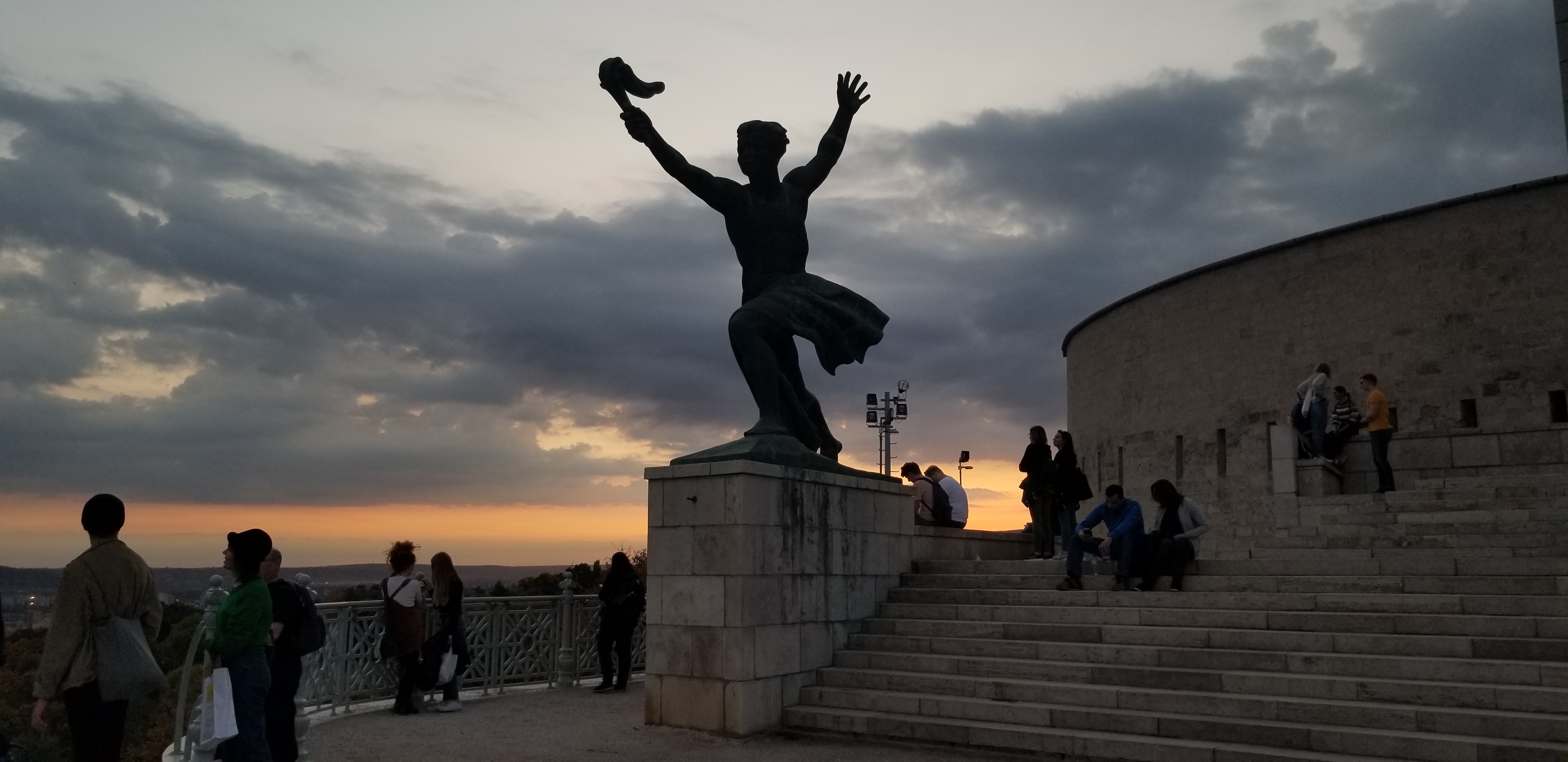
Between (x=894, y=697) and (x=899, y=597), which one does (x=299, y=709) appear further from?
(x=899, y=597)

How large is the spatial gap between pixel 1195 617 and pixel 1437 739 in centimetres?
207

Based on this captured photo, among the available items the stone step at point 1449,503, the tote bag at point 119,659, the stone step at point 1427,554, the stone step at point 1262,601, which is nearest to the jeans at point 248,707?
the tote bag at point 119,659

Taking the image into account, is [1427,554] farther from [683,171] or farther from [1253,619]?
Answer: [683,171]

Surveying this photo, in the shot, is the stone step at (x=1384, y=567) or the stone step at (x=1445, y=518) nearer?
the stone step at (x=1384, y=567)

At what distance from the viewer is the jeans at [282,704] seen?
564 centimetres

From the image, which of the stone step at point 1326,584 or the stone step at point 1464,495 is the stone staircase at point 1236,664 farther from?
the stone step at point 1464,495

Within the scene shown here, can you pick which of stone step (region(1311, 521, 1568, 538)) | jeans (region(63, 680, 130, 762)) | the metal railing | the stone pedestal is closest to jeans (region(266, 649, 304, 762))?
the metal railing

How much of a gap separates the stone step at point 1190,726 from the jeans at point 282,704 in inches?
139

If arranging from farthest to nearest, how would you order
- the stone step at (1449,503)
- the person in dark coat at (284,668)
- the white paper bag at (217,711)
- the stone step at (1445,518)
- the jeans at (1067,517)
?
the stone step at (1449,503), the stone step at (1445,518), the jeans at (1067,517), the person in dark coat at (284,668), the white paper bag at (217,711)

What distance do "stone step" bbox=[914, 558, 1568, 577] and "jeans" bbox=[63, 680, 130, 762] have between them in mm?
7204

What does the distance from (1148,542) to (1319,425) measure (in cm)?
848

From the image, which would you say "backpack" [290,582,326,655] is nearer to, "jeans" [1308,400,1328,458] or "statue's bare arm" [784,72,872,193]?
"statue's bare arm" [784,72,872,193]

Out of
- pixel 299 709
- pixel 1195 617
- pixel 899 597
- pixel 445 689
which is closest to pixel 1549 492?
pixel 1195 617

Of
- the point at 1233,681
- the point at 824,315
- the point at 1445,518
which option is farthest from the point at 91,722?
the point at 1445,518
